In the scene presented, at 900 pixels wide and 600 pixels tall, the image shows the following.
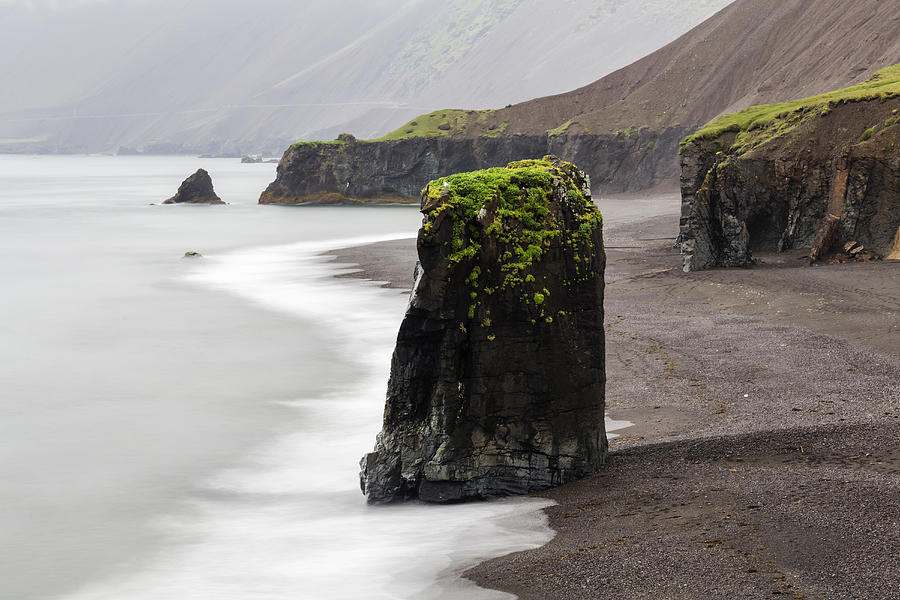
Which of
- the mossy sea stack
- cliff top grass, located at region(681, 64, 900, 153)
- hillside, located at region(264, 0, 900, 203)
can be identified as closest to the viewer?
the mossy sea stack

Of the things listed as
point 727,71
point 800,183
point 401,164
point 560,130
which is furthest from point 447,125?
point 800,183

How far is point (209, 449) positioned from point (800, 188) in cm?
2757

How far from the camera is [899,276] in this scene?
96.4 feet

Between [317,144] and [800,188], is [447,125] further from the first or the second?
[800,188]

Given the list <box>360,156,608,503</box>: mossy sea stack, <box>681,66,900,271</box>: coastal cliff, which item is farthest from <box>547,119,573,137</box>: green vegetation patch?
<box>360,156,608,503</box>: mossy sea stack

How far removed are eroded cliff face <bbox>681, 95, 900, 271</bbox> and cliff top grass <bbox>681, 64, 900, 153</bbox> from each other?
0.14 meters

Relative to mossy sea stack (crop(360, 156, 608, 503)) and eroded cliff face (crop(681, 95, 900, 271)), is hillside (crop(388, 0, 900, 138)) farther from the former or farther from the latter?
mossy sea stack (crop(360, 156, 608, 503))

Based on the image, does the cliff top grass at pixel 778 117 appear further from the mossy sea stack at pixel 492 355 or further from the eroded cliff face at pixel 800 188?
the mossy sea stack at pixel 492 355

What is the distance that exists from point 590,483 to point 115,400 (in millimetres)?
15003

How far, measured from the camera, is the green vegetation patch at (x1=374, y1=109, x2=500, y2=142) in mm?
110750

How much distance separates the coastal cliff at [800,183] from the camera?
115ft

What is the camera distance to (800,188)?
37281 mm

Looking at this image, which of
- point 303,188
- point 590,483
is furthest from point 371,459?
point 303,188

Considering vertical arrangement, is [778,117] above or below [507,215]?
above
